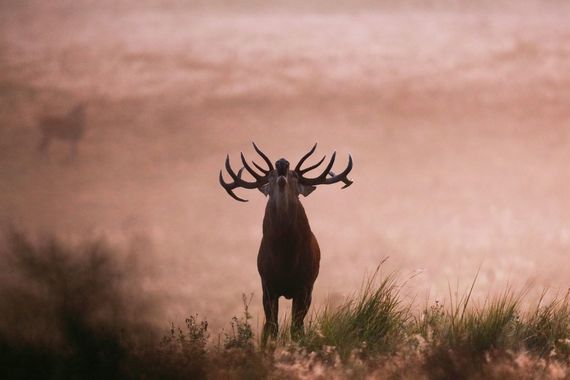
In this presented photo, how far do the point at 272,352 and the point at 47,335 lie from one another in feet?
7.70

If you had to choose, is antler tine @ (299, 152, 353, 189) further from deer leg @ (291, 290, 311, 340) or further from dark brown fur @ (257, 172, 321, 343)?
deer leg @ (291, 290, 311, 340)

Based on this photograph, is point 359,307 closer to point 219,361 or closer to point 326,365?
point 326,365

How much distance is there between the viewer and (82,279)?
8.86 metres

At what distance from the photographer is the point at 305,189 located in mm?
11883

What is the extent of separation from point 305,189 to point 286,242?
77 centimetres

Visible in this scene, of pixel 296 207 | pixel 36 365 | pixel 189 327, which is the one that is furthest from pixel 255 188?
pixel 36 365

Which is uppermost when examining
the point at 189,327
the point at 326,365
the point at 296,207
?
the point at 296,207

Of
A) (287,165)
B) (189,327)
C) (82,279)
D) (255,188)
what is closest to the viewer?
(82,279)

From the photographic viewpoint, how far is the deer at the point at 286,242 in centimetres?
1150

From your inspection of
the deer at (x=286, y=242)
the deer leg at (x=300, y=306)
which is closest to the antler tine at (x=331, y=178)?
the deer at (x=286, y=242)

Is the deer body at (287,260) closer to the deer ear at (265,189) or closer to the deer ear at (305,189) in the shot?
the deer ear at (305,189)

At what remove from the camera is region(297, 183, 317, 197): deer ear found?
11812 millimetres

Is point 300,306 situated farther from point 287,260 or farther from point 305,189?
point 305,189

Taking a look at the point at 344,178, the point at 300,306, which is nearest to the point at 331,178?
the point at 344,178
